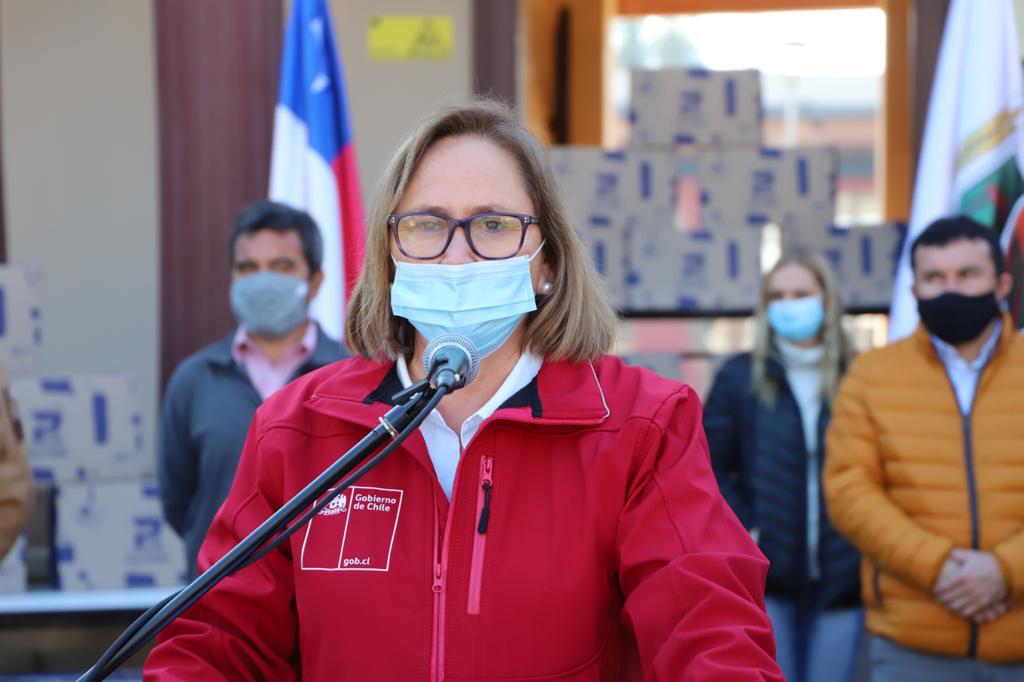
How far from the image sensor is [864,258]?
665 cm

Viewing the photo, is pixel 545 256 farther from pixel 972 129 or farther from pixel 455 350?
pixel 972 129

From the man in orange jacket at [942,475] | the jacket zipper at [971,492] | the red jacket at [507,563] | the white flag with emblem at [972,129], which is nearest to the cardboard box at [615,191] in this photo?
the white flag with emblem at [972,129]

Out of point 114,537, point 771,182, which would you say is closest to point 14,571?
point 114,537

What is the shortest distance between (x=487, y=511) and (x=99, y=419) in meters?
3.99

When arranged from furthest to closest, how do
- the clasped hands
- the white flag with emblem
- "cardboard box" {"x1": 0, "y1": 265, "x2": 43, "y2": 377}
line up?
"cardboard box" {"x1": 0, "y1": 265, "x2": 43, "y2": 377}
the white flag with emblem
the clasped hands

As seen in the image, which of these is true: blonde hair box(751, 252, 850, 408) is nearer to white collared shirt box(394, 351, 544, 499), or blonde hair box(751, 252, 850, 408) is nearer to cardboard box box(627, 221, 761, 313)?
cardboard box box(627, 221, 761, 313)

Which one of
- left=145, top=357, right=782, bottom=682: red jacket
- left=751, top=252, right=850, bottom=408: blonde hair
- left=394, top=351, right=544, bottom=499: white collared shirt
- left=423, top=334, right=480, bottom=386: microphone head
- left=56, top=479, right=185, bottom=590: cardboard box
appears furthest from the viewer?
left=56, top=479, right=185, bottom=590: cardboard box

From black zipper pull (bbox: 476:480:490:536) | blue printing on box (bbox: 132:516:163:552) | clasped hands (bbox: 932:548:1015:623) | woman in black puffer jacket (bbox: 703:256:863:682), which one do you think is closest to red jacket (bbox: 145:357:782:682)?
black zipper pull (bbox: 476:480:490:536)

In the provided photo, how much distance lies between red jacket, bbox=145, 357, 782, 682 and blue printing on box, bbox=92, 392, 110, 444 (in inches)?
145

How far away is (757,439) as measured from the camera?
4.55m

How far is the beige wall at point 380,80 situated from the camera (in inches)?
268

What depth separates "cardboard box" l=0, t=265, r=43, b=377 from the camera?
5539mm

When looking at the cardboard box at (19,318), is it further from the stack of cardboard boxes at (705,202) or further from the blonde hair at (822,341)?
the blonde hair at (822,341)

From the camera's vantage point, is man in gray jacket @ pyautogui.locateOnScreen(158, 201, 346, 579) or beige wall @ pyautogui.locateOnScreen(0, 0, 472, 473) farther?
beige wall @ pyautogui.locateOnScreen(0, 0, 472, 473)
